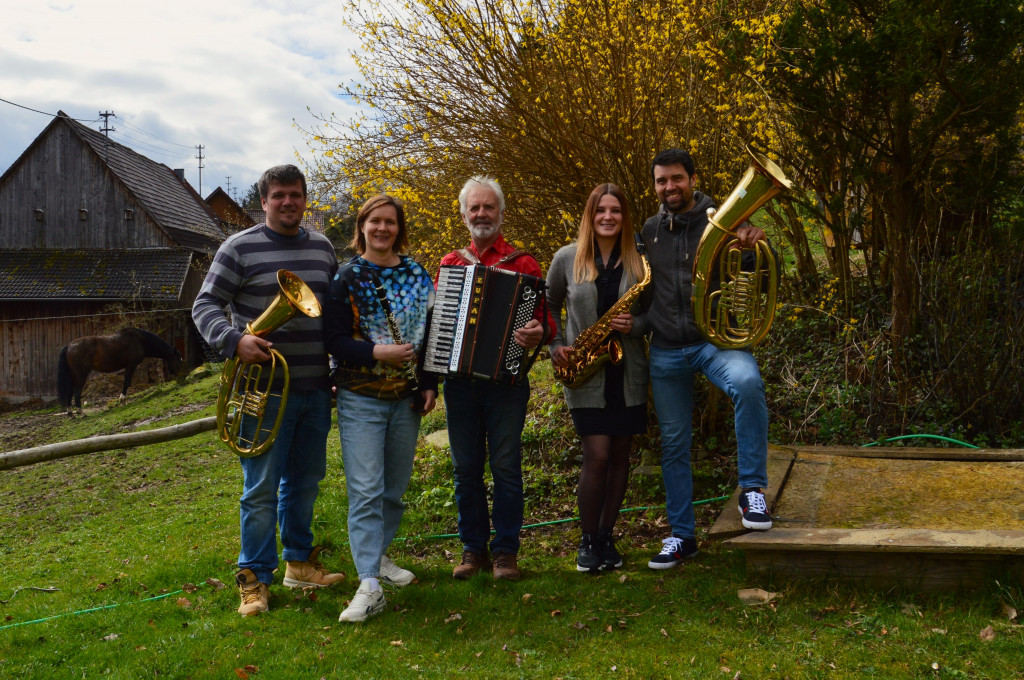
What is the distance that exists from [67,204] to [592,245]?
25.1m

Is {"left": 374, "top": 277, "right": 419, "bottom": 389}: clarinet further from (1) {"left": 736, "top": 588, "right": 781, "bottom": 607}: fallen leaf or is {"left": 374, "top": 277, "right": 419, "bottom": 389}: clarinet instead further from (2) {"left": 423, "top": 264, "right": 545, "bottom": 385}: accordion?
(1) {"left": 736, "top": 588, "right": 781, "bottom": 607}: fallen leaf

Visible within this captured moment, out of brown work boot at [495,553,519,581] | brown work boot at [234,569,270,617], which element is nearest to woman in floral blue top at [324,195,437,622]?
brown work boot at [234,569,270,617]

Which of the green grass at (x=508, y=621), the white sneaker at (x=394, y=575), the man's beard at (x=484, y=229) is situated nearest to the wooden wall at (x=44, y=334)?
the green grass at (x=508, y=621)

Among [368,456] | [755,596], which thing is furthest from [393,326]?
[755,596]

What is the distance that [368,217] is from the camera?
3.80m

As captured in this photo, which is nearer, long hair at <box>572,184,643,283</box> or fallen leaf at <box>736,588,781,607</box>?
fallen leaf at <box>736,588,781,607</box>

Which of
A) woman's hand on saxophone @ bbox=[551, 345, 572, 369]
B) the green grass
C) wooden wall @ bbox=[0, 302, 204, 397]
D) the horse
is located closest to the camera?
the green grass

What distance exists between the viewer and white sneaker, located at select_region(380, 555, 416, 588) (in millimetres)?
4230

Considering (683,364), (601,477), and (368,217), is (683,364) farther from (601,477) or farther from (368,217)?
(368,217)

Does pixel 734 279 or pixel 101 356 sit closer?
pixel 734 279

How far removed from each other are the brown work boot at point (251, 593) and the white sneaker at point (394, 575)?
0.63 metres

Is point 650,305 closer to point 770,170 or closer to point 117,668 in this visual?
point 770,170

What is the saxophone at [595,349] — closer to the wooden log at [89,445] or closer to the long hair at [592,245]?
the long hair at [592,245]

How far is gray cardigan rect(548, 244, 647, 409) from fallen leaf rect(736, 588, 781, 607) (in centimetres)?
107
